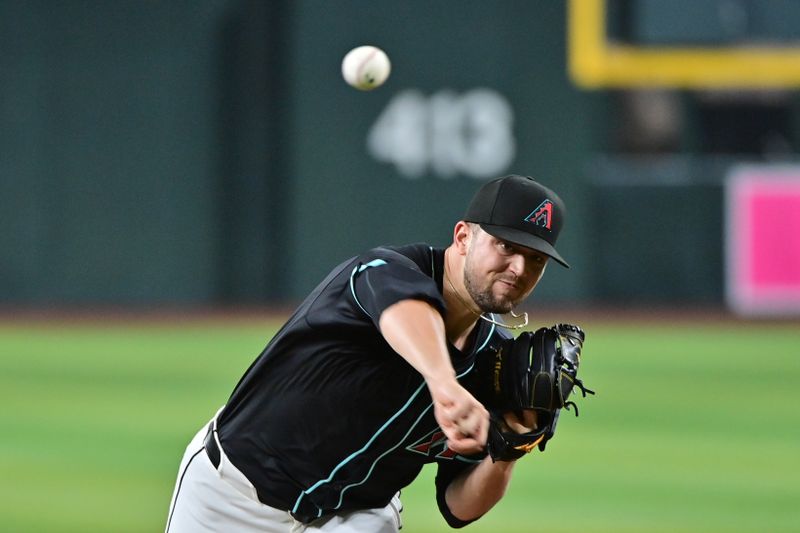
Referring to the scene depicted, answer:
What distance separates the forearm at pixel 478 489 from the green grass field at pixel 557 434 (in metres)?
2.51

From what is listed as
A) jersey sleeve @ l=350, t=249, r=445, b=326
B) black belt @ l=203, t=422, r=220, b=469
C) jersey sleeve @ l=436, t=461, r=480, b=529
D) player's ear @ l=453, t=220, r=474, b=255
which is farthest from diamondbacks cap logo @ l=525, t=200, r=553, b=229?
black belt @ l=203, t=422, r=220, b=469

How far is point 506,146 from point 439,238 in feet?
4.26

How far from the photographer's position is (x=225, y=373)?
1130 cm

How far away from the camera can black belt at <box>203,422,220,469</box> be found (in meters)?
4.00

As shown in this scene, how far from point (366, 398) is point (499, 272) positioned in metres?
0.55

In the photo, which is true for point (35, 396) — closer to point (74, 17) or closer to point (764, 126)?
point (74, 17)

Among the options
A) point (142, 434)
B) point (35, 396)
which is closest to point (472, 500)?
point (142, 434)

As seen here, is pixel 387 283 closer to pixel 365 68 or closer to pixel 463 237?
pixel 463 237

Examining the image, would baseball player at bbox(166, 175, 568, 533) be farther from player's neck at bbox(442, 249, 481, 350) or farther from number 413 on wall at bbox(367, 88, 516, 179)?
number 413 on wall at bbox(367, 88, 516, 179)

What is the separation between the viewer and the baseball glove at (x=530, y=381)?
3.62 meters

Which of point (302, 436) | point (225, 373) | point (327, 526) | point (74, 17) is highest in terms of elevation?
point (74, 17)

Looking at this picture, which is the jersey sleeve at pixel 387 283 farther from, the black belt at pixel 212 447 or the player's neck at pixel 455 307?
the black belt at pixel 212 447

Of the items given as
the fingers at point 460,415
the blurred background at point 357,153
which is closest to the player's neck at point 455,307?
the fingers at point 460,415

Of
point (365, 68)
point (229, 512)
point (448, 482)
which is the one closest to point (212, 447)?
point (229, 512)
